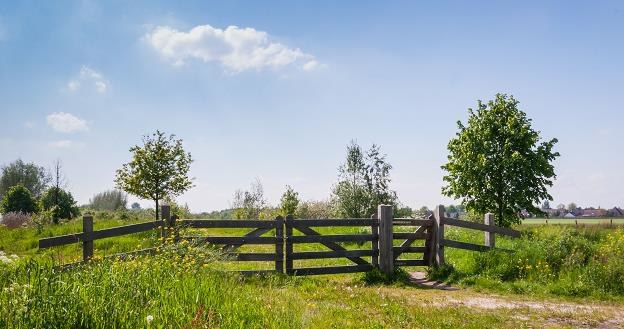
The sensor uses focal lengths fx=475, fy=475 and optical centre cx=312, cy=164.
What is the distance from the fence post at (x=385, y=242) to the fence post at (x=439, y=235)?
157cm

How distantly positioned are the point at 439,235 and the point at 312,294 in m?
→ 5.49

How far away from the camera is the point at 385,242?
13.3 metres

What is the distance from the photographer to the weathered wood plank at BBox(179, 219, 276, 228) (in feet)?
39.7

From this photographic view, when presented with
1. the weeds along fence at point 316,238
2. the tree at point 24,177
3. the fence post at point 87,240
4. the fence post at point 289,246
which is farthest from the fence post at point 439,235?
the tree at point 24,177

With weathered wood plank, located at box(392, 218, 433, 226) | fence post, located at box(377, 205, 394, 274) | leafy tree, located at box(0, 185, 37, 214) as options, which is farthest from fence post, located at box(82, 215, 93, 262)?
leafy tree, located at box(0, 185, 37, 214)

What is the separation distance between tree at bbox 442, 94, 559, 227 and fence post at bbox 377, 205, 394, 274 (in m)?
18.3

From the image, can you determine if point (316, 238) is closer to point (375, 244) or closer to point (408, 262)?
point (375, 244)

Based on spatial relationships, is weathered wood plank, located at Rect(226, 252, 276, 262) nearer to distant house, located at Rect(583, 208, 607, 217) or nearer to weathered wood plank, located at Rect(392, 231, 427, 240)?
weathered wood plank, located at Rect(392, 231, 427, 240)

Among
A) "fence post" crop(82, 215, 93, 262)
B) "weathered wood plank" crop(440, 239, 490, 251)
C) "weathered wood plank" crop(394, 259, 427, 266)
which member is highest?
"fence post" crop(82, 215, 93, 262)

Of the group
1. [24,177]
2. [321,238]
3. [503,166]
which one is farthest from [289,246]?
[24,177]

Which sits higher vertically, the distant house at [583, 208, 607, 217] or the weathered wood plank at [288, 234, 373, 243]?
the weathered wood plank at [288, 234, 373, 243]

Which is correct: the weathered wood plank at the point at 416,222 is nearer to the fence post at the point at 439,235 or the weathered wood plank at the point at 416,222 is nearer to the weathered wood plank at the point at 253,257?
the fence post at the point at 439,235

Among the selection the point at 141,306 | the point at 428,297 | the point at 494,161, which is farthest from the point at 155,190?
the point at 141,306

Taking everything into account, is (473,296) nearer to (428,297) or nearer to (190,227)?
(428,297)
